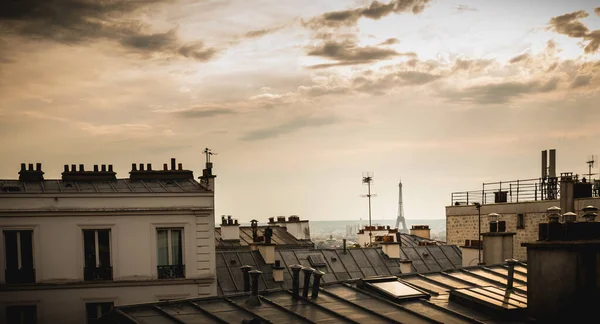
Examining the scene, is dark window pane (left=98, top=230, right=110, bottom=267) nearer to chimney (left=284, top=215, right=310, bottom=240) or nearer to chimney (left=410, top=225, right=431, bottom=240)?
chimney (left=284, top=215, right=310, bottom=240)

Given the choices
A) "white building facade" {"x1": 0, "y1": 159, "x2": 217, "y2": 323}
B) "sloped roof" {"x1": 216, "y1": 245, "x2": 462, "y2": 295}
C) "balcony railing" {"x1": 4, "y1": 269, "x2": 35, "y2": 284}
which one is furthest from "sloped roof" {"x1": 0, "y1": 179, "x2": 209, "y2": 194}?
"sloped roof" {"x1": 216, "y1": 245, "x2": 462, "y2": 295}

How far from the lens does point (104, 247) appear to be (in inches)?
1286

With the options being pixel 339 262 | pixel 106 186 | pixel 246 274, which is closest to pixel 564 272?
pixel 246 274

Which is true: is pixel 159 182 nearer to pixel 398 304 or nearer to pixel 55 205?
pixel 55 205

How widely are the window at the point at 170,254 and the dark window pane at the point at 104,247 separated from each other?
7.14 ft

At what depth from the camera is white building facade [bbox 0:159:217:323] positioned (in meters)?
31.7

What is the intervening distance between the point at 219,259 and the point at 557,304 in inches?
1021

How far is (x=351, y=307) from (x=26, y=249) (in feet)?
64.9

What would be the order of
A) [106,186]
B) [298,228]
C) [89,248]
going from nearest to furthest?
1. [89,248]
2. [106,186]
3. [298,228]

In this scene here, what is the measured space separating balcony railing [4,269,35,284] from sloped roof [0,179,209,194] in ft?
12.1

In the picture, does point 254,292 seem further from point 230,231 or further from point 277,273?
point 230,231

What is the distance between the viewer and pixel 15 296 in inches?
1238

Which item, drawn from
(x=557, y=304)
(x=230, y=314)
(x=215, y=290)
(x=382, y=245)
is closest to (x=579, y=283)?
(x=557, y=304)

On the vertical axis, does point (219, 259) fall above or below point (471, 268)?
below
